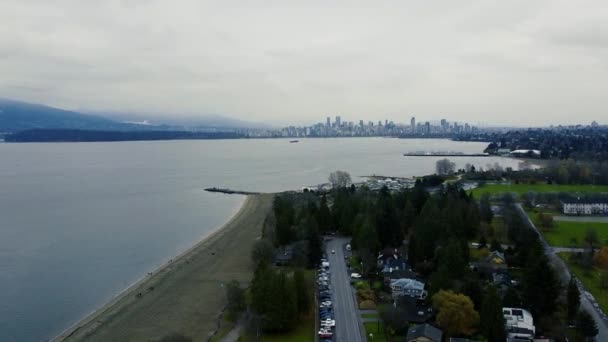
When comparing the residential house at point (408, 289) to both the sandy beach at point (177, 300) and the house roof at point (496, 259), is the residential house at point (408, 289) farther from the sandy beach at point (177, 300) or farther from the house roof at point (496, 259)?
the sandy beach at point (177, 300)

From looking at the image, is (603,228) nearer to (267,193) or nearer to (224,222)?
(224,222)

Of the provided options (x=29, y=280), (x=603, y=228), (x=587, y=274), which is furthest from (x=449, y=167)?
(x=29, y=280)

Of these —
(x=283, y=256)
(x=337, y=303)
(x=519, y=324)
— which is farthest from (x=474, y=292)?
(x=283, y=256)

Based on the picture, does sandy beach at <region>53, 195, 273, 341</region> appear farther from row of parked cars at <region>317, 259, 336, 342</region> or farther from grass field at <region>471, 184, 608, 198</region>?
grass field at <region>471, 184, 608, 198</region>

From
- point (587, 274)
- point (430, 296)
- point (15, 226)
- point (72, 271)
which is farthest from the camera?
point (15, 226)

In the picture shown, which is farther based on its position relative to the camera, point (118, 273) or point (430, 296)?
point (118, 273)

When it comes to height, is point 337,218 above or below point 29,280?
above

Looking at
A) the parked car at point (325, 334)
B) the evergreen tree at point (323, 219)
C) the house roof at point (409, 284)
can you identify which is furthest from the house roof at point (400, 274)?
the evergreen tree at point (323, 219)
